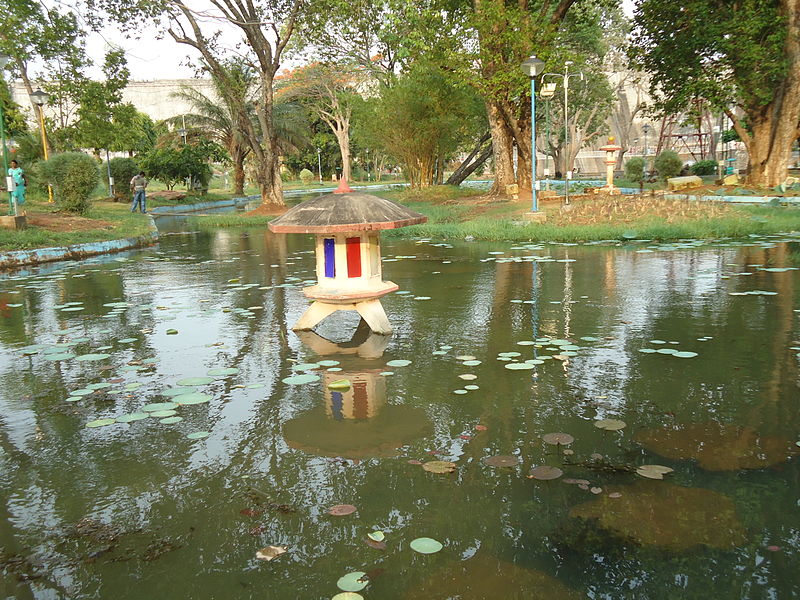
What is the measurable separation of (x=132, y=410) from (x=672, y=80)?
19387 millimetres

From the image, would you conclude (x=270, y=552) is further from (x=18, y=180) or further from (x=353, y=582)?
(x=18, y=180)

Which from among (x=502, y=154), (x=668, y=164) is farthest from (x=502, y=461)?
(x=668, y=164)

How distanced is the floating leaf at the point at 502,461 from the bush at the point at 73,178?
61.3 ft

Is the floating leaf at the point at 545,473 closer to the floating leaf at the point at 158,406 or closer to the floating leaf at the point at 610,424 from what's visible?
the floating leaf at the point at 610,424

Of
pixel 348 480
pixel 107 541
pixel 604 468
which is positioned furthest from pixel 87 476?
pixel 604 468

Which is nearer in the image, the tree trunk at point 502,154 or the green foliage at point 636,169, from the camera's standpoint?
the tree trunk at point 502,154

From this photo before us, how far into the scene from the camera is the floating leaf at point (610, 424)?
3.56 m

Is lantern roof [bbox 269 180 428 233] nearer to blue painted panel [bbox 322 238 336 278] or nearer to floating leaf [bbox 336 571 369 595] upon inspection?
blue painted panel [bbox 322 238 336 278]

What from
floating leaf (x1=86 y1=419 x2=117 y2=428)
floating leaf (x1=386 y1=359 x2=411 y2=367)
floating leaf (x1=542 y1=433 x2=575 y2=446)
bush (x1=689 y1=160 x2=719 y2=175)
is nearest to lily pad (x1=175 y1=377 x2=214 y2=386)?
floating leaf (x1=86 y1=419 x2=117 y2=428)

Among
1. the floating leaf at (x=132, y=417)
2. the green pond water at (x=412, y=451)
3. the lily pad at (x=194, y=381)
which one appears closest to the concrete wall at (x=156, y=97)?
the green pond water at (x=412, y=451)

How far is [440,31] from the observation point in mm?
19703

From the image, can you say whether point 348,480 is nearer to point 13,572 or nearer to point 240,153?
point 13,572

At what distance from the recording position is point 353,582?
230 centimetres

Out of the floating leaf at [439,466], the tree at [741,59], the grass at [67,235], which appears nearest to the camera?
the floating leaf at [439,466]
